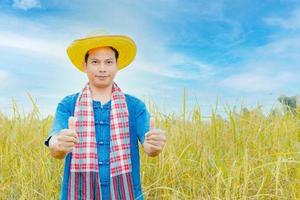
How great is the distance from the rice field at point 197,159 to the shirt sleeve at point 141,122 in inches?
20.8

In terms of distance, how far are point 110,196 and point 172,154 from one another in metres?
0.93

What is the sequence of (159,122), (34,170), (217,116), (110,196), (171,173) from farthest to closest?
(159,122), (217,116), (34,170), (171,173), (110,196)

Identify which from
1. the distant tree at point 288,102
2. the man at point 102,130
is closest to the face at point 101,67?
the man at point 102,130

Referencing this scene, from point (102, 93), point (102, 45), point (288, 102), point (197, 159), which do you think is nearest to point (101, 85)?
point (102, 93)

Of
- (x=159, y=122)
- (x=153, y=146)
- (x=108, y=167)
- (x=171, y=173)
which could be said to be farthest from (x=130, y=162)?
(x=159, y=122)

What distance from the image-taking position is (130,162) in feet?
7.48

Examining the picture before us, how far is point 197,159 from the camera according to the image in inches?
129

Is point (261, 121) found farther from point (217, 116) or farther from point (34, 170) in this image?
point (34, 170)

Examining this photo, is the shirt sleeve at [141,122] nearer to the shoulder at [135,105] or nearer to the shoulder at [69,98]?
the shoulder at [135,105]

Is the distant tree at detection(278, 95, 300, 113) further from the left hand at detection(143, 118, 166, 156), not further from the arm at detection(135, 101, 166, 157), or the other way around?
the left hand at detection(143, 118, 166, 156)

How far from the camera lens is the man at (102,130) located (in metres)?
2.21

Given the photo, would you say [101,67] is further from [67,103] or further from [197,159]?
[197,159]

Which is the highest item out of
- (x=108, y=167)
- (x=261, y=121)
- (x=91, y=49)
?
(x=91, y=49)

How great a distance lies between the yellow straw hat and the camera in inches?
88.6
